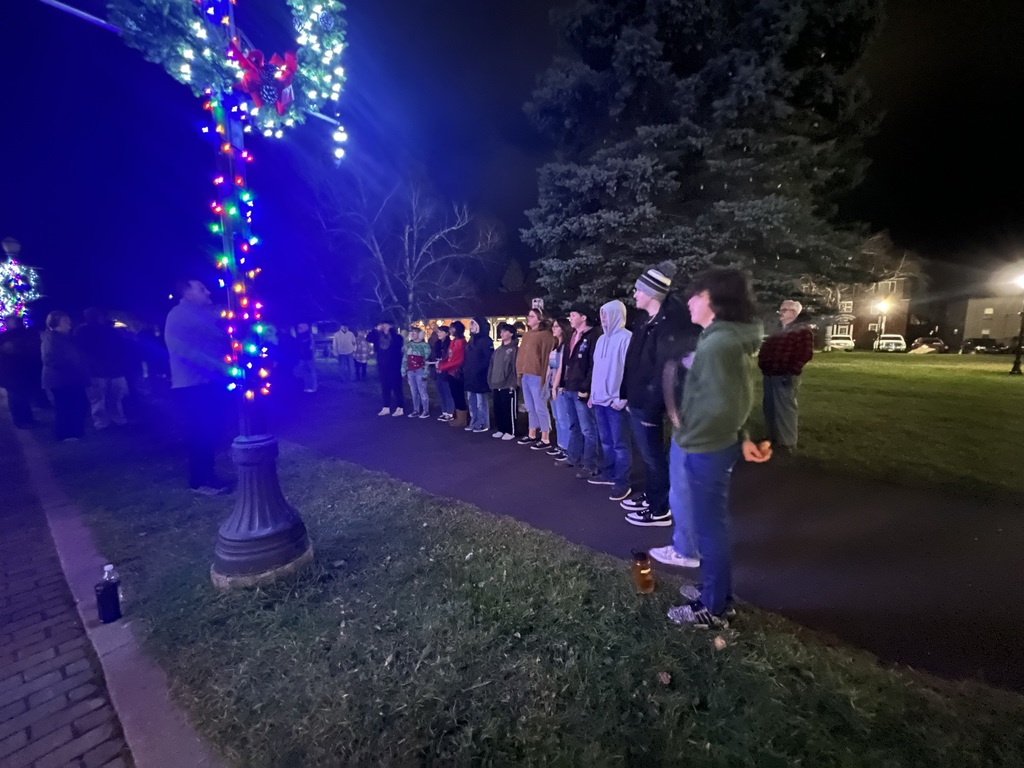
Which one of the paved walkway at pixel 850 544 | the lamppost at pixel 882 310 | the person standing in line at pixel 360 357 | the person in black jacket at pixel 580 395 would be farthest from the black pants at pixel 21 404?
the lamppost at pixel 882 310

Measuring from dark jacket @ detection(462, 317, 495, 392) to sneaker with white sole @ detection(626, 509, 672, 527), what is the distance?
14.3 feet

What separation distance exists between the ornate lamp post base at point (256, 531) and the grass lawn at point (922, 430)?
6.50 metres

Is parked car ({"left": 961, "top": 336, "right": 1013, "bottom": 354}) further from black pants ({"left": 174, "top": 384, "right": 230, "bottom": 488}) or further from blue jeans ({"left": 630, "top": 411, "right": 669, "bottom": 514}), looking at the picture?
black pants ({"left": 174, "top": 384, "right": 230, "bottom": 488})

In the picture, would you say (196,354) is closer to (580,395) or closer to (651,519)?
(580,395)

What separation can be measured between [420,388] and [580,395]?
17.4 ft

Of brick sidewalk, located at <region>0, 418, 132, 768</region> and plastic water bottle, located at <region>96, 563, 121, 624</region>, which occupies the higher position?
plastic water bottle, located at <region>96, 563, 121, 624</region>

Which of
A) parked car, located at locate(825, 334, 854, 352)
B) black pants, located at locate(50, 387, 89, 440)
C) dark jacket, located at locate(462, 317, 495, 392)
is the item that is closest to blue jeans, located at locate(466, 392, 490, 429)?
dark jacket, located at locate(462, 317, 495, 392)

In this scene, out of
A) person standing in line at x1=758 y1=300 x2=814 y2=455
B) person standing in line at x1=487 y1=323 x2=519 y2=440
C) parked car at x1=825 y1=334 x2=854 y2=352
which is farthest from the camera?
parked car at x1=825 y1=334 x2=854 y2=352

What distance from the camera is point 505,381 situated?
26.9 feet

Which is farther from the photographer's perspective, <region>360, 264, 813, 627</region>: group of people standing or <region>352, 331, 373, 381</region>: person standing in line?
<region>352, 331, 373, 381</region>: person standing in line

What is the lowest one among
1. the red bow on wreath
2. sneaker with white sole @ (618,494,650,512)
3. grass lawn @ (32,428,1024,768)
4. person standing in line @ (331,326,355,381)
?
grass lawn @ (32,428,1024,768)

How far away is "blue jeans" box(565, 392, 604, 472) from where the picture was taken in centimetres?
632

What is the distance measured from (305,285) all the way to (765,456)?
25193 millimetres

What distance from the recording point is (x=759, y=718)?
2357 mm
